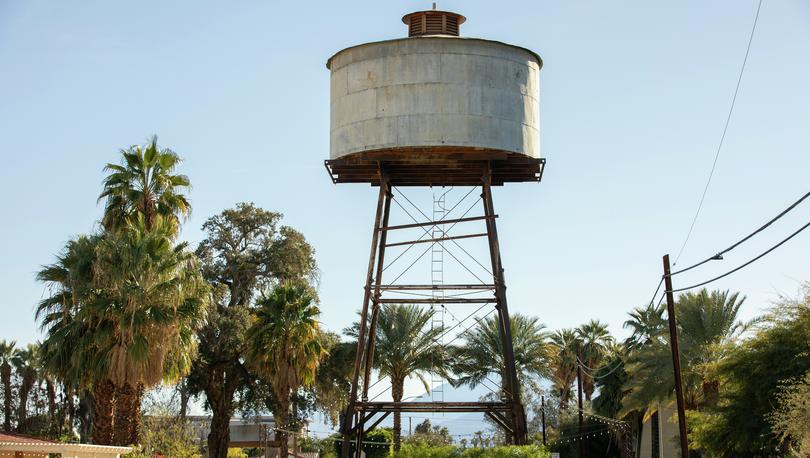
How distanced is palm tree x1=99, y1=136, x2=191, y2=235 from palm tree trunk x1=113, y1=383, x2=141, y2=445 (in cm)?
592

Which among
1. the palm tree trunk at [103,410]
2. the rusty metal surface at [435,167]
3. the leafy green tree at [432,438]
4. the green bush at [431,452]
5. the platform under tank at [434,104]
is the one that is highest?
the platform under tank at [434,104]

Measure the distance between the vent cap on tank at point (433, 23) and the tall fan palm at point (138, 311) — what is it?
8.67 m

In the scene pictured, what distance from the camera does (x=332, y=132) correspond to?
30.3m

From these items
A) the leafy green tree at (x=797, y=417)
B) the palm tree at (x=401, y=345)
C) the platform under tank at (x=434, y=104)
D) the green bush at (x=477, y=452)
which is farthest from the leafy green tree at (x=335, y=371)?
the leafy green tree at (x=797, y=417)

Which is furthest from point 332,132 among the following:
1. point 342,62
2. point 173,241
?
point 173,241

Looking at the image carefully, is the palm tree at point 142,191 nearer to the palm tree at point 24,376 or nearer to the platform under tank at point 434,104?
the platform under tank at point 434,104

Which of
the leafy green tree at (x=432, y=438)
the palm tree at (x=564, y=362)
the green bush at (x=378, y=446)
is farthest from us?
the palm tree at (x=564, y=362)

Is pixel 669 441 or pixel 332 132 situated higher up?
pixel 332 132

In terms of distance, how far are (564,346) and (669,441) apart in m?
14.1

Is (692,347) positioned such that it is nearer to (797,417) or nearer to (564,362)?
(797,417)

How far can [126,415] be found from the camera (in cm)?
2930

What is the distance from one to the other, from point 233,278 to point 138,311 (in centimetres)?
2177

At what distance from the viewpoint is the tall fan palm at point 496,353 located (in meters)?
49.4

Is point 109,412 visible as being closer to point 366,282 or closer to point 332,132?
point 366,282
